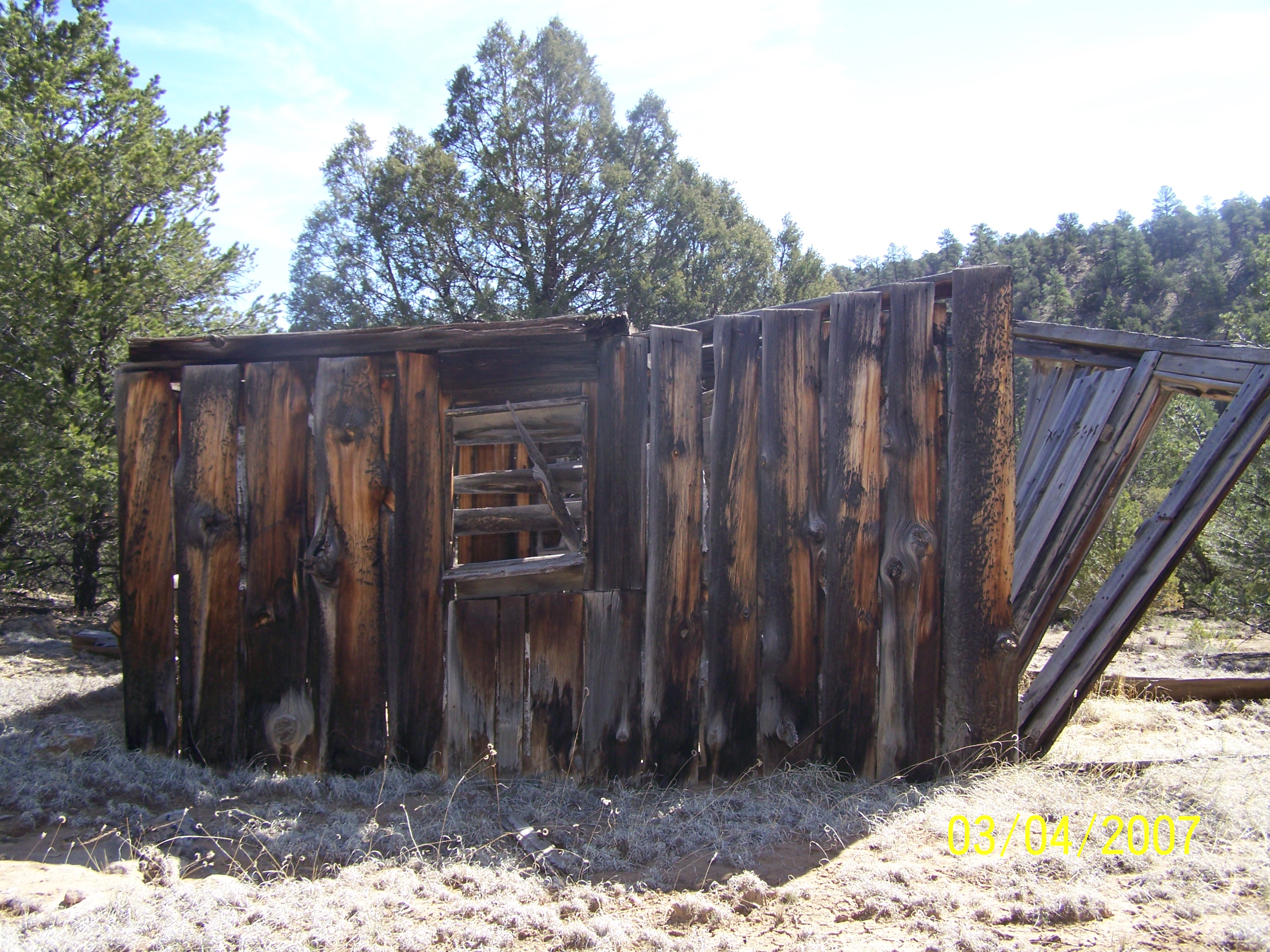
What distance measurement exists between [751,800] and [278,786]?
2.12 meters

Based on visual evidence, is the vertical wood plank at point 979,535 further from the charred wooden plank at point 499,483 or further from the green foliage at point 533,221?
the green foliage at point 533,221

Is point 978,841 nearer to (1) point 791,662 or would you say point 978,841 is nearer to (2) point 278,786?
(1) point 791,662

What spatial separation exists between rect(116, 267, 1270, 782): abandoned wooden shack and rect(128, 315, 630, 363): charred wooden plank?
0.05 ft

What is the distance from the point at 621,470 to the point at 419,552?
1.03m

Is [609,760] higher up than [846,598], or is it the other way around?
[846,598]

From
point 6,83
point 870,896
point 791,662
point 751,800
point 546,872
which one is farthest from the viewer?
point 6,83

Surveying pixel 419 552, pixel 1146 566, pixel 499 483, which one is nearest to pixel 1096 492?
pixel 1146 566

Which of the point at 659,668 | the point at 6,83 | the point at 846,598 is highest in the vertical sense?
the point at 6,83

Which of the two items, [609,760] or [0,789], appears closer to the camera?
[0,789]

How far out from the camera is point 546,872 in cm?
303

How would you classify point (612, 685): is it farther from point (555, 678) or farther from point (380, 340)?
point (380, 340)

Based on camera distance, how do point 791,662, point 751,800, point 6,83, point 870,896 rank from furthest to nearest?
point 6,83, point 791,662, point 751,800, point 870,896

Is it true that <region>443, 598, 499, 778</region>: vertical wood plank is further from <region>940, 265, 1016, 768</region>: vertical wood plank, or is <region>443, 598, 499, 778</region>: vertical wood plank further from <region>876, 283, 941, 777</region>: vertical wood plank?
<region>940, 265, 1016, 768</region>: vertical wood plank

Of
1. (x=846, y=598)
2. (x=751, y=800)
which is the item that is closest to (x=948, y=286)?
(x=846, y=598)
